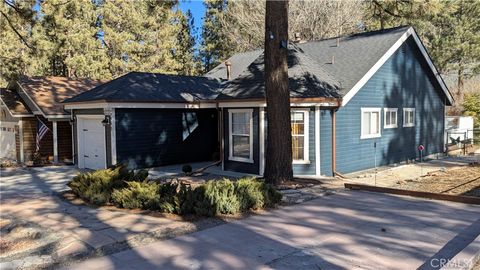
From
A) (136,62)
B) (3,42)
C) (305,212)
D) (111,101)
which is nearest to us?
(305,212)

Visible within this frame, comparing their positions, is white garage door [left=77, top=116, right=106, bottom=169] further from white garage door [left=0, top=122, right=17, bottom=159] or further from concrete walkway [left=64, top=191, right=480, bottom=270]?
concrete walkway [left=64, top=191, right=480, bottom=270]

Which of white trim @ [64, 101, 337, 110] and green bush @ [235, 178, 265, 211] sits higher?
white trim @ [64, 101, 337, 110]

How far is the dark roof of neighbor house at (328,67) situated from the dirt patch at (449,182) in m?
3.68

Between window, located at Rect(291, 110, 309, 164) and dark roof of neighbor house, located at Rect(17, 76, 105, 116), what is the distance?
1062 cm

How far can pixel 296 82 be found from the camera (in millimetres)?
13516

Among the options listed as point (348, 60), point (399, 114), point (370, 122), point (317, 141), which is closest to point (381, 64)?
point (348, 60)

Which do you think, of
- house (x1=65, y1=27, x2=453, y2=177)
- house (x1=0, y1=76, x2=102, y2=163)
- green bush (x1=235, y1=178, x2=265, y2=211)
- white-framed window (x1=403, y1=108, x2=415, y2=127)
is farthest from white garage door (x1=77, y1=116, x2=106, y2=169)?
white-framed window (x1=403, y1=108, x2=415, y2=127)

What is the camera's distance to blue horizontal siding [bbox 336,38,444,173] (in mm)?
14234

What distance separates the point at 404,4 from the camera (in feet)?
41.2

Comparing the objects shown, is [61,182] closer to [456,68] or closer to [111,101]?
[111,101]

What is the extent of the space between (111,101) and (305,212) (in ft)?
28.6

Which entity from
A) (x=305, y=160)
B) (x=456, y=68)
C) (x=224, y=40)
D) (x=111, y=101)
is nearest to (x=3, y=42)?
(x=224, y=40)

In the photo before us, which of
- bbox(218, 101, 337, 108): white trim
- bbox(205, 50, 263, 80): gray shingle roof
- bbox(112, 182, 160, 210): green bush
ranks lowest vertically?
bbox(112, 182, 160, 210): green bush

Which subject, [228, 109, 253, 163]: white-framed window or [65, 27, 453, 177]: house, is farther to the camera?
[228, 109, 253, 163]: white-framed window
